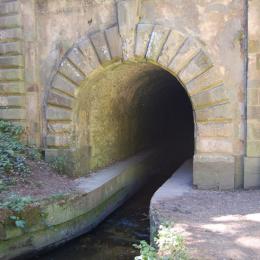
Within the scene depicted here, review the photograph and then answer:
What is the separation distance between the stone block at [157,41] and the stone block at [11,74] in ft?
9.27

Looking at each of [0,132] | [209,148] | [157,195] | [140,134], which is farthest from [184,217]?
[140,134]

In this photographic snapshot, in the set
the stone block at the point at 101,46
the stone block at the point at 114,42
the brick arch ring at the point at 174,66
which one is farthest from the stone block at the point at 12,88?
the stone block at the point at 114,42

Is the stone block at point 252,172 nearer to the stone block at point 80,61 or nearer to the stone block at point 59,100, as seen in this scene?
the stone block at point 80,61

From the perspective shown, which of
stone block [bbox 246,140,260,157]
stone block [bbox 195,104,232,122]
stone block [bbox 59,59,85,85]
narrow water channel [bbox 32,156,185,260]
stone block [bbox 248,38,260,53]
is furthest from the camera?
stone block [bbox 59,59,85,85]

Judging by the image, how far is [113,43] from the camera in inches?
294

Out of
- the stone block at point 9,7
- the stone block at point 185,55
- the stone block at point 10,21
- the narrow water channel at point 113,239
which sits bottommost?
the narrow water channel at point 113,239

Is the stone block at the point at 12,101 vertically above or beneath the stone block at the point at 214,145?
above

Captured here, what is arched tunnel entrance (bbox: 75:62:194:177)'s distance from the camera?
841cm

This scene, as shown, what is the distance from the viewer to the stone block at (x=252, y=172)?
6.77 m

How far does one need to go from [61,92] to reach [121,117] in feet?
8.51

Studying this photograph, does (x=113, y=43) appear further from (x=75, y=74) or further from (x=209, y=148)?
(x=209, y=148)

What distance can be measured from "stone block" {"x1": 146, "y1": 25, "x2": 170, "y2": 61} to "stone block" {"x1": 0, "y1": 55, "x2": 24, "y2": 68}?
281 centimetres

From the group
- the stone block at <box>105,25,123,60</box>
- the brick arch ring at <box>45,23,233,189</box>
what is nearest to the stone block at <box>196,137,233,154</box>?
the brick arch ring at <box>45,23,233,189</box>

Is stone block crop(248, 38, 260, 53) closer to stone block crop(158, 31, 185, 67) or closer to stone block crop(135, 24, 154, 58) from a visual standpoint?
stone block crop(158, 31, 185, 67)
